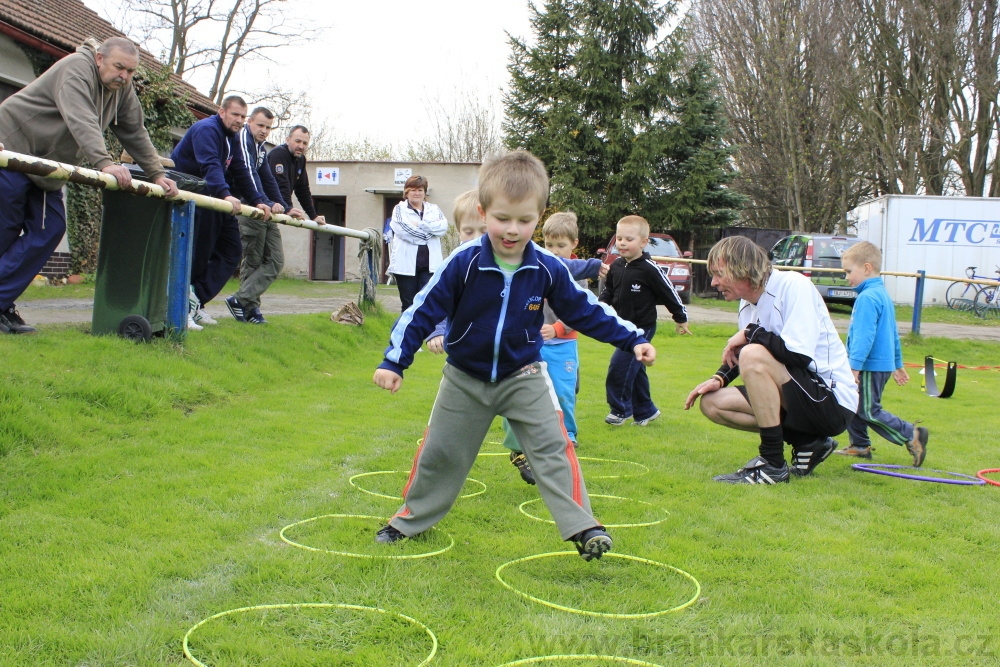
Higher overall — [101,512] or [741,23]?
[741,23]

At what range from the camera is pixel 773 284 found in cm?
522

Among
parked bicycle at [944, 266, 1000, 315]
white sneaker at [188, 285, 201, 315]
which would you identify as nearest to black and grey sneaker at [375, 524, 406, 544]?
white sneaker at [188, 285, 201, 315]

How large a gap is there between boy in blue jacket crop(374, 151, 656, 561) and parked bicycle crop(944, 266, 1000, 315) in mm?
22099

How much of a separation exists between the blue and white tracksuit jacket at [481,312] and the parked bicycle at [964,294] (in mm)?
22144

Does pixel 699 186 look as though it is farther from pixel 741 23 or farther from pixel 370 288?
pixel 370 288

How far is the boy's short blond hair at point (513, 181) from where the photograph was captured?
346 cm

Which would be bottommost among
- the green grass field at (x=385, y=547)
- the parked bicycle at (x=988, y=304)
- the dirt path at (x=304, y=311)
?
→ the green grass field at (x=385, y=547)

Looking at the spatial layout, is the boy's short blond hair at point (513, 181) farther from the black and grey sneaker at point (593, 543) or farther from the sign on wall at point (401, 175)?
the sign on wall at point (401, 175)

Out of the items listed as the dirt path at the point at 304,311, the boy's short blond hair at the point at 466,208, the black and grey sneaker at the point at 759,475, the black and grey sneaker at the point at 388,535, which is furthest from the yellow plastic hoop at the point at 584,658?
the dirt path at the point at 304,311

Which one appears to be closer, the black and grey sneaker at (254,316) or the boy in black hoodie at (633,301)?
the boy in black hoodie at (633,301)

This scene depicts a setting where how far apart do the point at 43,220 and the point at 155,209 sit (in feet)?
2.84

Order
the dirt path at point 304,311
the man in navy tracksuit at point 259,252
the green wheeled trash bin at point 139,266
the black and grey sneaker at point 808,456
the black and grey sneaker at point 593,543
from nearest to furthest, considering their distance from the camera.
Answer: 1. the black and grey sneaker at point 593,543
2. the black and grey sneaker at point 808,456
3. the green wheeled trash bin at point 139,266
4. the dirt path at point 304,311
5. the man in navy tracksuit at point 259,252

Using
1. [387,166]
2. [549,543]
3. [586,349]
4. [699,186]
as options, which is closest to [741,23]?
[699,186]

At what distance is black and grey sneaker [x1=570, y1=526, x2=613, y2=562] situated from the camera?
3.35 metres
